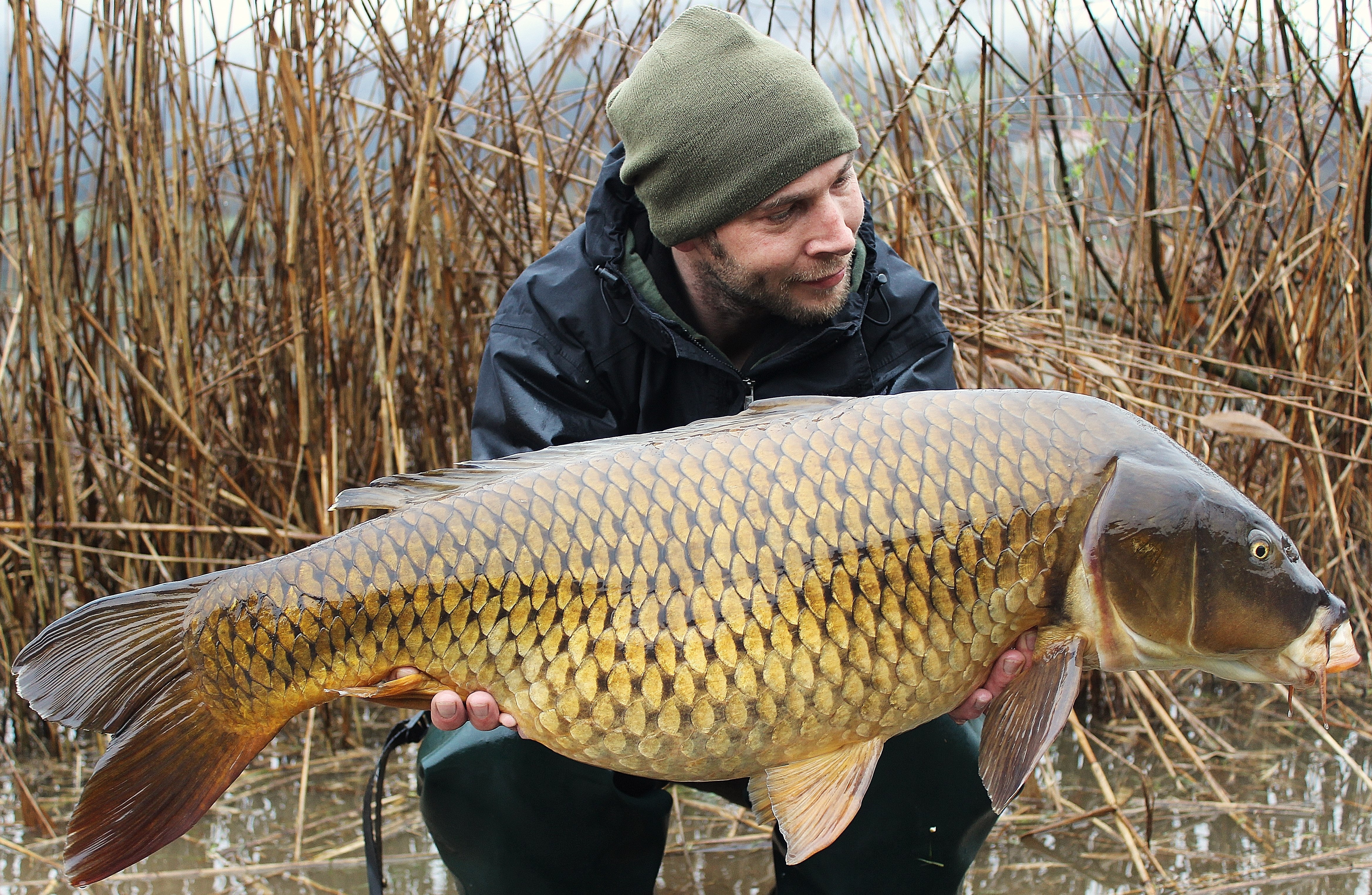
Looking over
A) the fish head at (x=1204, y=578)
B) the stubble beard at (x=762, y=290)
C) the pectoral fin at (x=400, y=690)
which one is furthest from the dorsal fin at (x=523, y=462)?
the stubble beard at (x=762, y=290)

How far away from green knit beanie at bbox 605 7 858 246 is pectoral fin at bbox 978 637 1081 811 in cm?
81

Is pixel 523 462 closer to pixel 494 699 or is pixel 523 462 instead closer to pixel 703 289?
pixel 494 699

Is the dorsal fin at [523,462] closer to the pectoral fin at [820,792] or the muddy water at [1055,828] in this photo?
the pectoral fin at [820,792]

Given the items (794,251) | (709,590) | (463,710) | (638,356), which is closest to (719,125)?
(794,251)

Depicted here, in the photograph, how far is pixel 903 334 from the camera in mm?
1774

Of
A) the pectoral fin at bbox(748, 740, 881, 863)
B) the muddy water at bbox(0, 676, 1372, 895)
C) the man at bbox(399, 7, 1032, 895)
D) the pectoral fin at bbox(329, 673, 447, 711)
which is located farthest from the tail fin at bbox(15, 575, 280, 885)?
the muddy water at bbox(0, 676, 1372, 895)

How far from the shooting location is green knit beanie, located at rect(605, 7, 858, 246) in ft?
5.58

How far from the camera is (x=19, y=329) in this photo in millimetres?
2289

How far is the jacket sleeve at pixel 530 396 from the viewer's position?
169 cm

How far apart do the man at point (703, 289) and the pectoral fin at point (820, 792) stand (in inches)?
14.3

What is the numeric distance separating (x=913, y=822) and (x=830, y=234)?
79cm

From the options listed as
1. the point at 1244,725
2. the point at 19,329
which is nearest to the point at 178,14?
the point at 19,329

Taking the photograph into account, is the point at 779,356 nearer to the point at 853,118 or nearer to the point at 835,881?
the point at 835,881

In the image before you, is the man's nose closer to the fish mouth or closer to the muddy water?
the fish mouth
